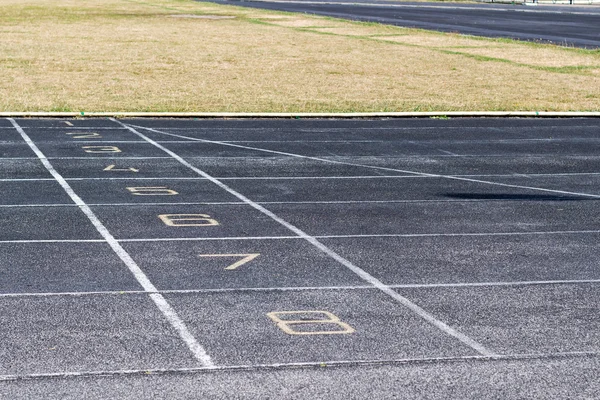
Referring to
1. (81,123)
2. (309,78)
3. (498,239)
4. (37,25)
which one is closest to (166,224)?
(498,239)

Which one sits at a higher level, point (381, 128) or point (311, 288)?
point (311, 288)

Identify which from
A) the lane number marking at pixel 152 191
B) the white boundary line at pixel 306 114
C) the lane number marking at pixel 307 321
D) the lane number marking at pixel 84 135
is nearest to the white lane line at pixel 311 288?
the lane number marking at pixel 307 321

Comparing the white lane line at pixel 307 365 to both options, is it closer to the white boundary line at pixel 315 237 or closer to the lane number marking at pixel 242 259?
the lane number marking at pixel 242 259

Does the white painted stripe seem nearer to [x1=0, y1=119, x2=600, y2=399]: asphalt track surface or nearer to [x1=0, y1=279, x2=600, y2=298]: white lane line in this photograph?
[x1=0, y1=119, x2=600, y2=399]: asphalt track surface

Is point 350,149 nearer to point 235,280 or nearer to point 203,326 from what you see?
point 235,280

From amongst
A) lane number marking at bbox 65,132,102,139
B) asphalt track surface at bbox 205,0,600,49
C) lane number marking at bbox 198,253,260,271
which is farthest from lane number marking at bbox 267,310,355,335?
asphalt track surface at bbox 205,0,600,49

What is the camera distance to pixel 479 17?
232 feet

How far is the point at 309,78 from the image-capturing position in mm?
32844

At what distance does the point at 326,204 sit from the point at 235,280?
434 cm

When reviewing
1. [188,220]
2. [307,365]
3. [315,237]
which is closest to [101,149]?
[188,220]

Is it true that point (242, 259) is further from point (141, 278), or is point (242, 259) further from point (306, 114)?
point (306, 114)

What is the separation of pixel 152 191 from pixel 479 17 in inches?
2282

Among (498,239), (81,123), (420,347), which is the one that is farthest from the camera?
(81,123)

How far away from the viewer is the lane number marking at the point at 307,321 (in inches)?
372
